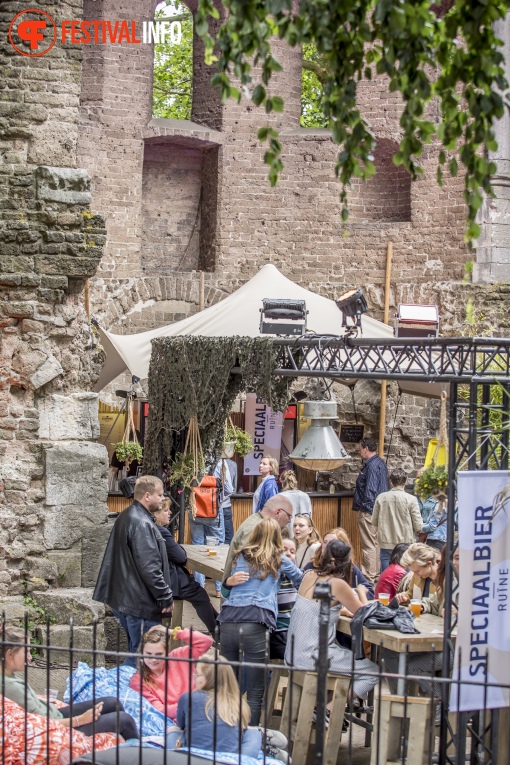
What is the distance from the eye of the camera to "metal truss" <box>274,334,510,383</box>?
591 centimetres

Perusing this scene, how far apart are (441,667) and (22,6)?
5.85 m

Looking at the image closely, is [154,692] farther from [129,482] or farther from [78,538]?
[129,482]

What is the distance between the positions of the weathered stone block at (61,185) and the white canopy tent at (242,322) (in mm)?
2593

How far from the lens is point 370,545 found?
40.7ft

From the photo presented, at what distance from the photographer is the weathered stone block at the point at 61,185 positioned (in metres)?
8.57

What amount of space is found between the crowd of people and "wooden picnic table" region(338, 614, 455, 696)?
9cm

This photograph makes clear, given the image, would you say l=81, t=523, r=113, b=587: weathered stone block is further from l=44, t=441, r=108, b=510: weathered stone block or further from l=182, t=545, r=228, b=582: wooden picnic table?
l=182, t=545, r=228, b=582: wooden picnic table

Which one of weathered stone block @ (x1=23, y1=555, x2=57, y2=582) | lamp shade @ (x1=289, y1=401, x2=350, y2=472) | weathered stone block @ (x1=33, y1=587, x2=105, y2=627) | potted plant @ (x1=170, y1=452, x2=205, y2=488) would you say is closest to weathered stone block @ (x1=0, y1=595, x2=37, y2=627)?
weathered stone block @ (x1=33, y1=587, x2=105, y2=627)

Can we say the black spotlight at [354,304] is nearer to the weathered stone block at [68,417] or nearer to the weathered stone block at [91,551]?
the weathered stone block at [68,417]

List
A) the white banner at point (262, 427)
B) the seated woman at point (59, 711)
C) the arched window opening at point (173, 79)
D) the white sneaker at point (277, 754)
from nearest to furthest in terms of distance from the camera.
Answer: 1. the seated woman at point (59, 711)
2. the white sneaker at point (277, 754)
3. the white banner at point (262, 427)
4. the arched window opening at point (173, 79)

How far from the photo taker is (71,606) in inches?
Result: 324

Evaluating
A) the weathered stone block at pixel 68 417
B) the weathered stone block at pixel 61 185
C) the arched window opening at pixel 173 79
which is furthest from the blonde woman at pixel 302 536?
the arched window opening at pixel 173 79

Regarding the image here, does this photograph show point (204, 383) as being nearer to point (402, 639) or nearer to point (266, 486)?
point (266, 486)

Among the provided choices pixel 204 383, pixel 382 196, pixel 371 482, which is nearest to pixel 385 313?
pixel 382 196
